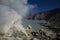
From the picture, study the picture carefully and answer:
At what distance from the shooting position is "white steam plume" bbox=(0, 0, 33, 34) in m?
2.49

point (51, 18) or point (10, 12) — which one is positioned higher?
point (10, 12)

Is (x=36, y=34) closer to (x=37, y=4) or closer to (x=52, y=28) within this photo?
(x=52, y=28)

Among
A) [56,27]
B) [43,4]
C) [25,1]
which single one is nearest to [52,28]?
[56,27]

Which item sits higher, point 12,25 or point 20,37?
point 12,25

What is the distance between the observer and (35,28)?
2.47 meters

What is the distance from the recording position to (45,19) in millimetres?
2539

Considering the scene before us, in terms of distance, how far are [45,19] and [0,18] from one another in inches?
32.6

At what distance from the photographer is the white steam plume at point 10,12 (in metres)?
2.49

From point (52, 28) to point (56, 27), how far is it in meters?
0.07

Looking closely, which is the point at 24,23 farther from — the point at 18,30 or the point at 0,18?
the point at 0,18

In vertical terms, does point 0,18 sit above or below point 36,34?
above

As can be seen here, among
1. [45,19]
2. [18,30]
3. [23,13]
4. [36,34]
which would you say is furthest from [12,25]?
[45,19]

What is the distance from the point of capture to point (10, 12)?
2512 millimetres

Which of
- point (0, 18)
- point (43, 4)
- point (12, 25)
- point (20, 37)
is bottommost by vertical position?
point (20, 37)
